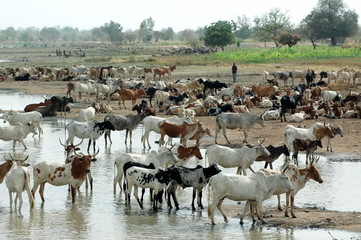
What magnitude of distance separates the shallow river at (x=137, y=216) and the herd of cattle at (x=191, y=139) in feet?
1.10

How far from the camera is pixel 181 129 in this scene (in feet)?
70.0

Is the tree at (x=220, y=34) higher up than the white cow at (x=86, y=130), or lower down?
higher up

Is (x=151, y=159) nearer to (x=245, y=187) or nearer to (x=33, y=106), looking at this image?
(x=245, y=187)

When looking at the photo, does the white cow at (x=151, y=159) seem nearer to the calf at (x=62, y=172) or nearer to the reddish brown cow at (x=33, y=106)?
the calf at (x=62, y=172)

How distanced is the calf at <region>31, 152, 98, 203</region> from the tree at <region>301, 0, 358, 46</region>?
83.1 metres

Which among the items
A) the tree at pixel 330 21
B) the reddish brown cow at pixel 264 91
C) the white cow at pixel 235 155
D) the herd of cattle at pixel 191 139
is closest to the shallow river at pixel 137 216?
the herd of cattle at pixel 191 139

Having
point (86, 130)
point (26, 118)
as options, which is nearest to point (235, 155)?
point (86, 130)

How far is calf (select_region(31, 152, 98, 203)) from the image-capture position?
15344 millimetres

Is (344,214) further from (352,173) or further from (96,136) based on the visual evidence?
(96,136)

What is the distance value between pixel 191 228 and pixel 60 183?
3.16 metres

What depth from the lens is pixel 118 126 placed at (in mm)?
23469

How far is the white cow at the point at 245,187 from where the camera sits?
13484mm

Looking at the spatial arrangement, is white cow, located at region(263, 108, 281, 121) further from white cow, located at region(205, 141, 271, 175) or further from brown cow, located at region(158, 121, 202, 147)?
white cow, located at region(205, 141, 271, 175)

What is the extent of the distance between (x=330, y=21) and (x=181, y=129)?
81375 millimetres
